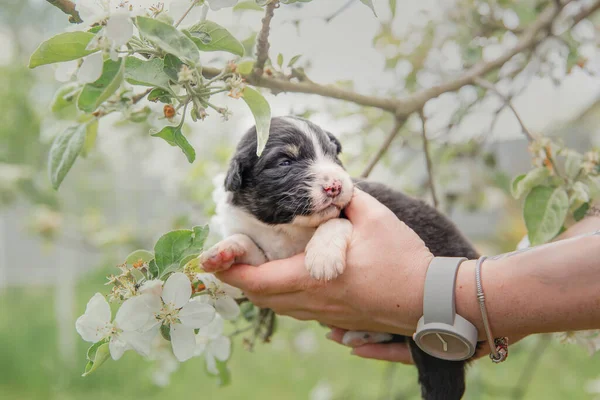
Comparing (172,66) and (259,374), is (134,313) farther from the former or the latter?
(259,374)

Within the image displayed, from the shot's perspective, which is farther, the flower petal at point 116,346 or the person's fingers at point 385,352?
the person's fingers at point 385,352

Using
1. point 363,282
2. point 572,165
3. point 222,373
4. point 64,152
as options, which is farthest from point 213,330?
point 572,165

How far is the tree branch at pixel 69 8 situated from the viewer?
1.09m

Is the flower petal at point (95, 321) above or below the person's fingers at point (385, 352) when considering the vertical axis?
above

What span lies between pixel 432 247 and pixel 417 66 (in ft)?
3.43

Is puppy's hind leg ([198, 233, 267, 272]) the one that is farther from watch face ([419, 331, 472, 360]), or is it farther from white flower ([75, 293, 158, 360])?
watch face ([419, 331, 472, 360])

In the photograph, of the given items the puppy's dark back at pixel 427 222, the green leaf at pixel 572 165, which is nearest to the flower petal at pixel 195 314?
the puppy's dark back at pixel 427 222

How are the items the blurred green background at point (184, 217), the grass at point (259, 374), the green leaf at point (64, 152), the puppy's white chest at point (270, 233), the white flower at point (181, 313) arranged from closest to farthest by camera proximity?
the white flower at point (181, 313) → the green leaf at point (64, 152) → the puppy's white chest at point (270, 233) → the blurred green background at point (184, 217) → the grass at point (259, 374)

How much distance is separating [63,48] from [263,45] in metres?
0.46

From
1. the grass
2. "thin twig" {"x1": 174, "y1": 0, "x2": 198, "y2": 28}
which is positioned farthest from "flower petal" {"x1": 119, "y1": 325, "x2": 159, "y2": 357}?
the grass

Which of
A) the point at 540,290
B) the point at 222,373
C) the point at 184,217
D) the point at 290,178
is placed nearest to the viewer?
the point at 540,290

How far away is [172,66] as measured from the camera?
1018mm

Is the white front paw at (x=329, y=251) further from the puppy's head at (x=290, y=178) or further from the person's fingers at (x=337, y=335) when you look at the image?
the person's fingers at (x=337, y=335)

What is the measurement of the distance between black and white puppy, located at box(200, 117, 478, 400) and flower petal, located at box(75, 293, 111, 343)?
0.92 feet
